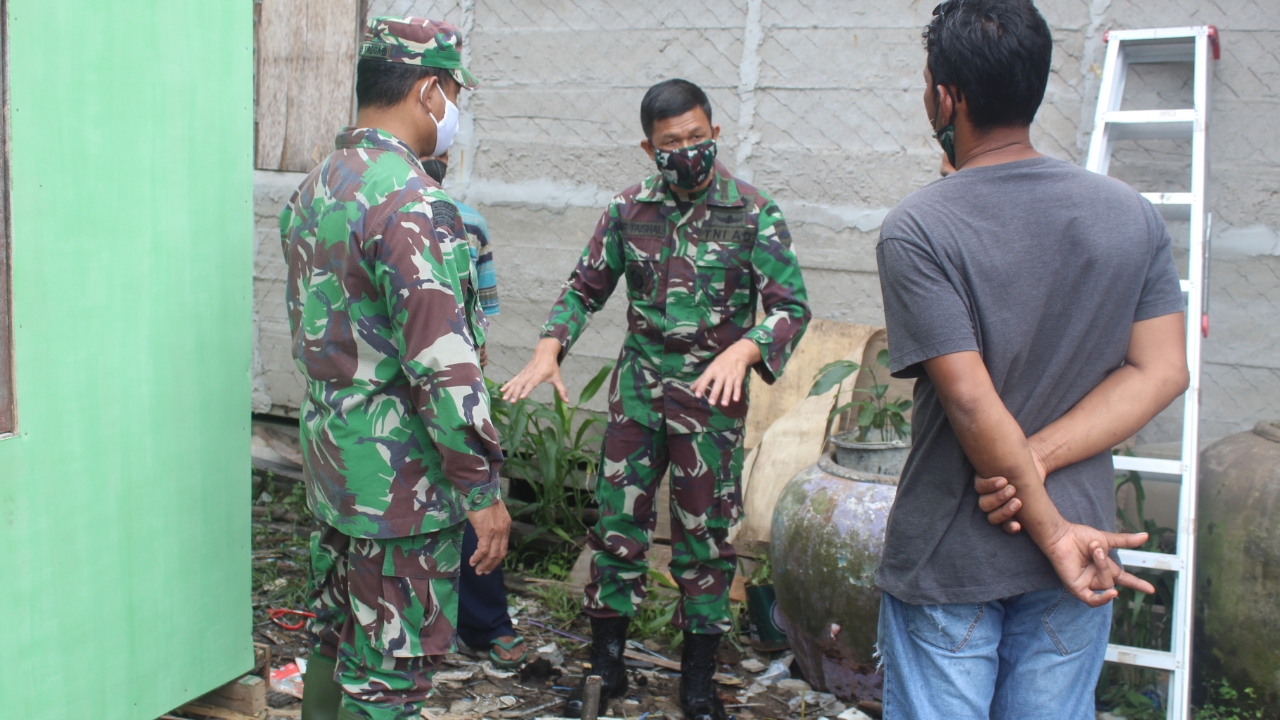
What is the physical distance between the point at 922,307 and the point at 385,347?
1.11m

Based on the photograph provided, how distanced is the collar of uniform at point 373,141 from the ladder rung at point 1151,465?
2255mm

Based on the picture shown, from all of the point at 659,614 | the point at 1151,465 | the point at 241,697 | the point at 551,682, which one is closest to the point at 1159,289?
the point at 1151,465

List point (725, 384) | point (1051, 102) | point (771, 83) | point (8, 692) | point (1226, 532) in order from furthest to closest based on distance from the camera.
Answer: point (771, 83), point (1051, 102), point (1226, 532), point (725, 384), point (8, 692)

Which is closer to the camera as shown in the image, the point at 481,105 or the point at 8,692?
the point at 8,692

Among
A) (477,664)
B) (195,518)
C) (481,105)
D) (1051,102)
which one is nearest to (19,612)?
(195,518)

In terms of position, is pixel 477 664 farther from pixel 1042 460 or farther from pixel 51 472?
pixel 1042 460

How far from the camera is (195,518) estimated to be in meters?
2.74

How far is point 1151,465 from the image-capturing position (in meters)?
3.06

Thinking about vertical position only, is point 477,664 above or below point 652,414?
below

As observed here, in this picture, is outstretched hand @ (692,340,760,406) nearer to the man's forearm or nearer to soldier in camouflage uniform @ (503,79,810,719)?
soldier in camouflage uniform @ (503,79,810,719)

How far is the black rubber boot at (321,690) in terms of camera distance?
7.93 feet

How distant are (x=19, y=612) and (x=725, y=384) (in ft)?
5.82

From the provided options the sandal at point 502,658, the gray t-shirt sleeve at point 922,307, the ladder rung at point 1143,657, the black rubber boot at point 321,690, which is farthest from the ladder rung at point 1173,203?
the black rubber boot at point 321,690

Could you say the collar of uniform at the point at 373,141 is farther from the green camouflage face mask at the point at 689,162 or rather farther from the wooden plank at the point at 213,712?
the wooden plank at the point at 213,712
